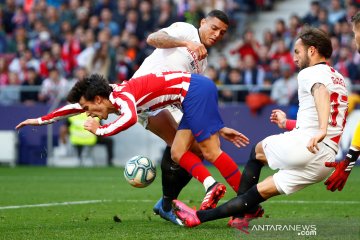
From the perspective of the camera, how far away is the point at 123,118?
8.49 metres

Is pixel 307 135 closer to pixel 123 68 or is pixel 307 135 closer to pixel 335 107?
pixel 335 107

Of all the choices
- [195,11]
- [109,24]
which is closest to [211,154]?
[195,11]

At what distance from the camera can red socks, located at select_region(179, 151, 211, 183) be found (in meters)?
8.98

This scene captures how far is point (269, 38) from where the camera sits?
21.4 m

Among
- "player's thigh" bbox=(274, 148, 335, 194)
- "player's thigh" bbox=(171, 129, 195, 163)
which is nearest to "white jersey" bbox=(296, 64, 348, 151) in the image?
"player's thigh" bbox=(274, 148, 335, 194)

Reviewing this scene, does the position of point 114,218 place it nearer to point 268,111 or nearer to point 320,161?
point 320,161

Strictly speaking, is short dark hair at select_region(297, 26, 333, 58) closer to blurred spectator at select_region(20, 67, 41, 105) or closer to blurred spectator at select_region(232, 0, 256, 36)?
→ blurred spectator at select_region(20, 67, 41, 105)

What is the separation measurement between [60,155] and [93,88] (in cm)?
1268

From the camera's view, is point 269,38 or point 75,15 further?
point 75,15

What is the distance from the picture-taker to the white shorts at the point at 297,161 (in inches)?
316

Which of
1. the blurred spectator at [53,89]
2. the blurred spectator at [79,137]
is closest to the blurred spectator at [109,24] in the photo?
the blurred spectator at [53,89]

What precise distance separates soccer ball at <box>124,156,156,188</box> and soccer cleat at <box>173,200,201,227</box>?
1.27 feet

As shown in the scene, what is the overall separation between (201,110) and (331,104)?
1.47m

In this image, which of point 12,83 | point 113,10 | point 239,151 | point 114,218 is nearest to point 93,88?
point 114,218
